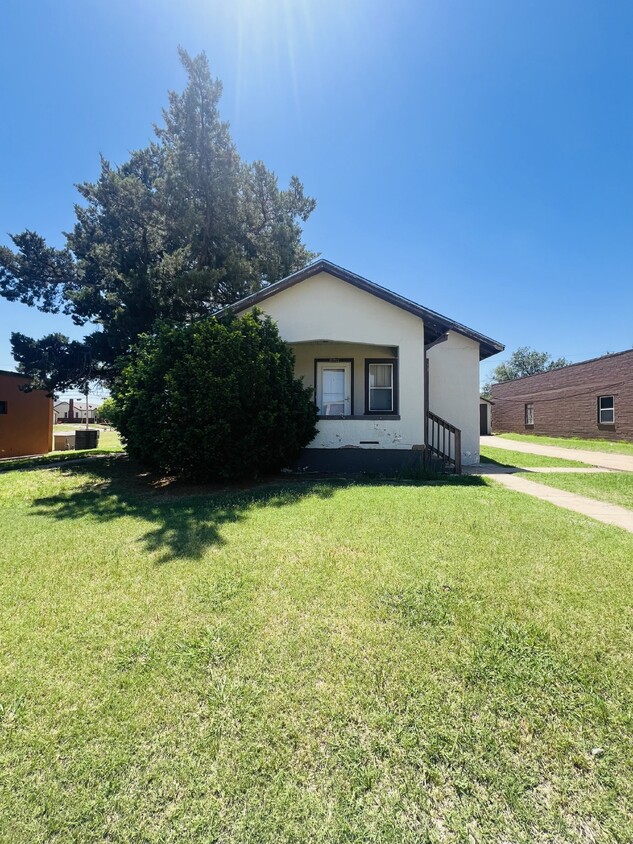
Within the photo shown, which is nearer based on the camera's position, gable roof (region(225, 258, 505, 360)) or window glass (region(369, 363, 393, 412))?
gable roof (region(225, 258, 505, 360))

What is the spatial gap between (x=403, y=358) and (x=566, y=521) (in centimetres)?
591

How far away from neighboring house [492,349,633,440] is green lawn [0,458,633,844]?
20.0 metres

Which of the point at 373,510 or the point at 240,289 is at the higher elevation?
the point at 240,289

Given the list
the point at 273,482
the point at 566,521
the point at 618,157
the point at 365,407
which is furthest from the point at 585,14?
the point at 273,482

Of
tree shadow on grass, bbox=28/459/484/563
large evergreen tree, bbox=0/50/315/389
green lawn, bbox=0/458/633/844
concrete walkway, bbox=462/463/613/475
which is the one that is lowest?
green lawn, bbox=0/458/633/844

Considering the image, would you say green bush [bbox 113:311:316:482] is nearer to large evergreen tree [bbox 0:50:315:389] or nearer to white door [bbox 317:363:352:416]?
white door [bbox 317:363:352:416]

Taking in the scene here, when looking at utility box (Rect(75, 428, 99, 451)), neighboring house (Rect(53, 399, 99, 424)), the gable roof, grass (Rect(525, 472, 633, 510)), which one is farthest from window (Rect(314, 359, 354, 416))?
neighboring house (Rect(53, 399, 99, 424))

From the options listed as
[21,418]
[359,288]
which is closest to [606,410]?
[359,288]

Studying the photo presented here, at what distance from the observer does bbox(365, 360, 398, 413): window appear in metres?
11.6

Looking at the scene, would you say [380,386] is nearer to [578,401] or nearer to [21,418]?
[578,401]

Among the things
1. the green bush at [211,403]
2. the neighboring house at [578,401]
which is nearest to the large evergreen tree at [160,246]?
the green bush at [211,403]

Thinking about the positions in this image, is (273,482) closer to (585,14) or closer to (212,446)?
(212,446)

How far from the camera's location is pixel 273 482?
8.84 meters

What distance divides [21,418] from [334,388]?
18.2 metres
